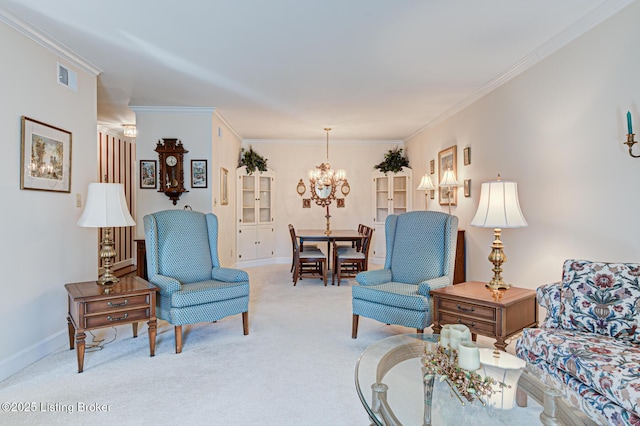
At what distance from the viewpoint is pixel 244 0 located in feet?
7.91

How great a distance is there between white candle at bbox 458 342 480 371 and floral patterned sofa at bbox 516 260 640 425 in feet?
1.09

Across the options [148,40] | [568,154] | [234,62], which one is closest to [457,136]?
[568,154]

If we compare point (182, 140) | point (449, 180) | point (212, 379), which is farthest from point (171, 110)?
point (449, 180)

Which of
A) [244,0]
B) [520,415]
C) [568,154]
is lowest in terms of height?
[520,415]

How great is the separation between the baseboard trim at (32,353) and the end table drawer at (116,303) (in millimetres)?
621

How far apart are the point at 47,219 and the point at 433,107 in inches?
183

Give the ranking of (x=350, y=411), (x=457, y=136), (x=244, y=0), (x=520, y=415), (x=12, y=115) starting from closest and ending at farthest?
(x=520, y=415)
(x=350, y=411)
(x=244, y=0)
(x=12, y=115)
(x=457, y=136)

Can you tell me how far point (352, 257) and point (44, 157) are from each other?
389 centimetres

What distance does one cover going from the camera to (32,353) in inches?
109

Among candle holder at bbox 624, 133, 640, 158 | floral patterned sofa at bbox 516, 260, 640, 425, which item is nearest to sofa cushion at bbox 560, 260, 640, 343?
floral patterned sofa at bbox 516, 260, 640, 425

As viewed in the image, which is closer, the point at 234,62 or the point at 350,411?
the point at 350,411

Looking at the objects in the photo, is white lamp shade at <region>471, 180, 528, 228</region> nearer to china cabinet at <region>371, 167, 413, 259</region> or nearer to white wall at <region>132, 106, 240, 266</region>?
white wall at <region>132, 106, 240, 266</region>

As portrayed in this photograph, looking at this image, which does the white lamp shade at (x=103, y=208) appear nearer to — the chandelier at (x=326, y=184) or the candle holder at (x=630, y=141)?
the candle holder at (x=630, y=141)

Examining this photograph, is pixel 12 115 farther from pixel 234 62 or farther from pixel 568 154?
pixel 568 154
